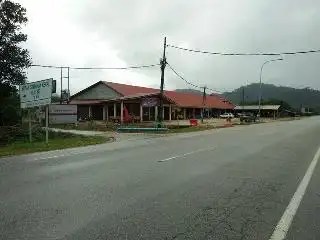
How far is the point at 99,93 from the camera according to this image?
71.6 metres

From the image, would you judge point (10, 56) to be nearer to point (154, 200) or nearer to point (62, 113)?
point (62, 113)

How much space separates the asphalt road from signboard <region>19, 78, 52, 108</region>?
1011 cm

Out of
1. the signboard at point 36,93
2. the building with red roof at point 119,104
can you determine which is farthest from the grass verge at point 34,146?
the building with red roof at point 119,104

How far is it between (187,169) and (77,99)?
207 ft

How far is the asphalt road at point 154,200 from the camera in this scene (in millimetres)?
6523

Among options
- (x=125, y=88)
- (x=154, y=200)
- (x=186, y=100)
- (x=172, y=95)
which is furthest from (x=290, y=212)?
(x=186, y=100)

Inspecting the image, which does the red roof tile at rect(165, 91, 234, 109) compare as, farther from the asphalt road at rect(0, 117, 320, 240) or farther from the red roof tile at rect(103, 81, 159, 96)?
the asphalt road at rect(0, 117, 320, 240)

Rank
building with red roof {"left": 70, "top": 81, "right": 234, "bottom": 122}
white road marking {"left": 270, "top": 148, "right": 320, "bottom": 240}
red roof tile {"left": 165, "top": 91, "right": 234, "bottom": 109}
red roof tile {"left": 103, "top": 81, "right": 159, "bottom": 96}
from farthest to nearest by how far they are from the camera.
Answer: red roof tile {"left": 165, "top": 91, "right": 234, "bottom": 109}
red roof tile {"left": 103, "top": 81, "right": 159, "bottom": 96}
building with red roof {"left": 70, "top": 81, "right": 234, "bottom": 122}
white road marking {"left": 270, "top": 148, "right": 320, "bottom": 240}

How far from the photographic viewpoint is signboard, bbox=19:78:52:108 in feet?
81.6

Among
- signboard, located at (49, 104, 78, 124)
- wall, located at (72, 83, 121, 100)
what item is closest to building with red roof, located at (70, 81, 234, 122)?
wall, located at (72, 83, 121, 100)

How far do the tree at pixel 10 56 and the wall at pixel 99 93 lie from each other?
22.7 meters

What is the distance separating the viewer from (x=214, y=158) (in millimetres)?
16547

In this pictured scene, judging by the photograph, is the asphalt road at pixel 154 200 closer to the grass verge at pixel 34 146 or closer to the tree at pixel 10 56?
the grass verge at pixel 34 146

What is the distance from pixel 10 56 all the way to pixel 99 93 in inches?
1048
